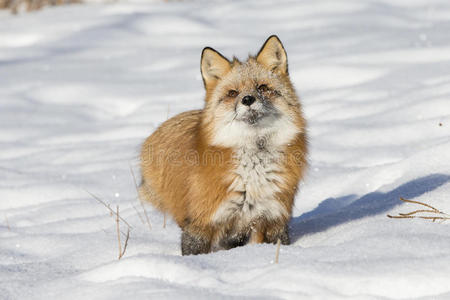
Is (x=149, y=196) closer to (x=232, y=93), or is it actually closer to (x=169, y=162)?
(x=169, y=162)

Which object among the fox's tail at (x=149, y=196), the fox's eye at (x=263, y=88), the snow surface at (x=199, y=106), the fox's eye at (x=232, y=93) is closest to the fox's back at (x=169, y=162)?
the fox's tail at (x=149, y=196)

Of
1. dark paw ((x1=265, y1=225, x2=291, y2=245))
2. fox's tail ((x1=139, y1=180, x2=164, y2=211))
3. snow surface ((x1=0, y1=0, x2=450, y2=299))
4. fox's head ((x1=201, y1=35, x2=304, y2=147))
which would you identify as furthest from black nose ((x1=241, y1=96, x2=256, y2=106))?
fox's tail ((x1=139, y1=180, x2=164, y2=211))

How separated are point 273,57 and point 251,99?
641mm

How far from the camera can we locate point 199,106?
28.3 ft

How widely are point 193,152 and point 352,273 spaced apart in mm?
1814

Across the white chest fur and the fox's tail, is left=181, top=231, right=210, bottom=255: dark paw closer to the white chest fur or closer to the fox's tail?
the white chest fur

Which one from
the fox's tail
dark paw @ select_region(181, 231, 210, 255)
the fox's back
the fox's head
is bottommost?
the fox's tail

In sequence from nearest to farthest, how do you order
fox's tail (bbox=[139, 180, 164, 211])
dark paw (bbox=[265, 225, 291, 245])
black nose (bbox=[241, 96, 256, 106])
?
1. black nose (bbox=[241, 96, 256, 106])
2. dark paw (bbox=[265, 225, 291, 245])
3. fox's tail (bbox=[139, 180, 164, 211])

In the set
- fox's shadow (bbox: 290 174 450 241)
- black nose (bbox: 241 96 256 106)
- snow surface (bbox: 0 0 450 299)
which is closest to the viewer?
snow surface (bbox: 0 0 450 299)

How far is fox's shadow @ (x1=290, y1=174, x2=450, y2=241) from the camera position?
444 cm

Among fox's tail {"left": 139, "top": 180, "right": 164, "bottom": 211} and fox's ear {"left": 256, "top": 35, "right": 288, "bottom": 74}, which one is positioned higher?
fox's ear {"left": 256, "top": 35, "right": 288, "bottom": 74}

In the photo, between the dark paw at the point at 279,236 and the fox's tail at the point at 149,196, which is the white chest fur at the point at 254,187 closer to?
the dark paw at the point at 279,236

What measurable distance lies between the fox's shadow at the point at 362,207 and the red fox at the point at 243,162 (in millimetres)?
388

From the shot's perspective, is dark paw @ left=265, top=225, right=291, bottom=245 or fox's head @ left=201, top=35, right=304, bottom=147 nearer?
fox's head @ left=201, top=35, right=304, bottom=147
